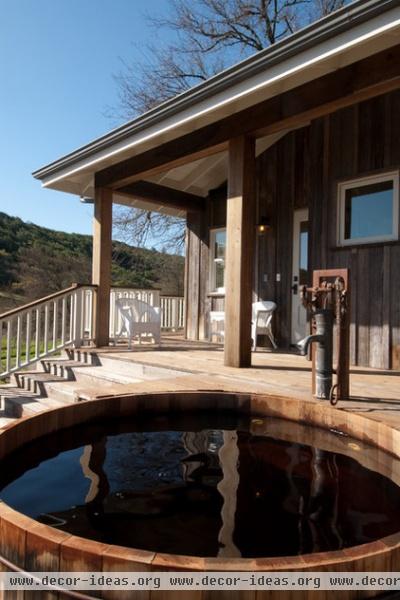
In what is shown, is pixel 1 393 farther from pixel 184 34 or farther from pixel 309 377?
pixel 184 34

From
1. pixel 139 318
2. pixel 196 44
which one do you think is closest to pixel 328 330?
pixel 139 318

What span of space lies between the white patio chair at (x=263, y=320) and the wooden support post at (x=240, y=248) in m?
1.86

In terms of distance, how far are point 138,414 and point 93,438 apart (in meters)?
0.32

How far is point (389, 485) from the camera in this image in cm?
151

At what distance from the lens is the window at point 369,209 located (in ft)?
13.9

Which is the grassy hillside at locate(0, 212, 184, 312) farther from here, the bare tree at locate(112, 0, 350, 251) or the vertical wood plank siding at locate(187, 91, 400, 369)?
the vertical wood plank siding at locate(187, 91, 400, 369)

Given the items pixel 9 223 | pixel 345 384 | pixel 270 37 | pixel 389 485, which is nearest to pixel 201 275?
pixel 345 384

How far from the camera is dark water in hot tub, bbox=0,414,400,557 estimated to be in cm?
121

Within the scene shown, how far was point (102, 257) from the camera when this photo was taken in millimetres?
5668

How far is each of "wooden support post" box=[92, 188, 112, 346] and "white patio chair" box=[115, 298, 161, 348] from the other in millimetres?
265

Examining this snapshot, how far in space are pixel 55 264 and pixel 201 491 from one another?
15.7 meters

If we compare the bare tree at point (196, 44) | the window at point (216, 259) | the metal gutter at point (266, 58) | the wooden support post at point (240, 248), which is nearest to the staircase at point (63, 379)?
the wooden support post at point (240, 248)

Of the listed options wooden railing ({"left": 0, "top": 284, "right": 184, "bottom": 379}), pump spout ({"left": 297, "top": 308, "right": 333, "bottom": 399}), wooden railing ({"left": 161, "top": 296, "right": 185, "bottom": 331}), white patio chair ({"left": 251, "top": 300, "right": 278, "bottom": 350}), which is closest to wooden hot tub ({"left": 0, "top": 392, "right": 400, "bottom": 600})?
pump spout ({"left": 297, "top": 308, "right": 333, "bottom": 399})

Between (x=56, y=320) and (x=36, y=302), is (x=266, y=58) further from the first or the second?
(x=56, y=320)
